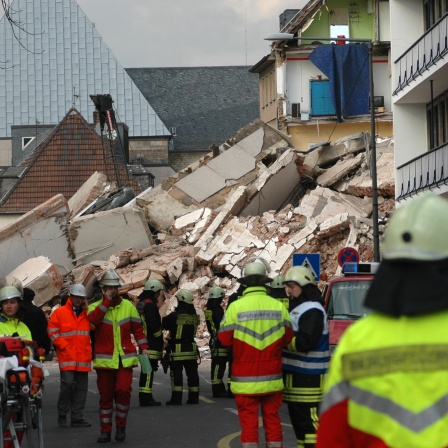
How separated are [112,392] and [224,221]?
24.0m

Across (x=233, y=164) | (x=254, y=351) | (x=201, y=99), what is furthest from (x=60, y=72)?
(x=254, y=351)

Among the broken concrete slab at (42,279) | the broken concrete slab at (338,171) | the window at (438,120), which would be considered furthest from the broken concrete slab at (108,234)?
the window at (438,120)

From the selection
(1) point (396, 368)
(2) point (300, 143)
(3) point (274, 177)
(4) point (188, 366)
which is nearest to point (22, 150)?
(2) point (300, 143)

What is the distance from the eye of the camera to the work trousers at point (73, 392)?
14.5m

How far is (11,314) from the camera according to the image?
11.5 meters

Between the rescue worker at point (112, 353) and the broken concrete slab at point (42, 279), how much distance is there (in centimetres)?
2073

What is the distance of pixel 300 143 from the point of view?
5966 centimetres

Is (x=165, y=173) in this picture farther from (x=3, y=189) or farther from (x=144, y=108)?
(x=3, y=189)

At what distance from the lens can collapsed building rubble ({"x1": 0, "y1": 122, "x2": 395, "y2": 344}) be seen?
112 feet

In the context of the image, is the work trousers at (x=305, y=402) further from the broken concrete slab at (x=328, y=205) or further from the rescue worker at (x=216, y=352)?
the broken concrete slab at (x=328, y=205)

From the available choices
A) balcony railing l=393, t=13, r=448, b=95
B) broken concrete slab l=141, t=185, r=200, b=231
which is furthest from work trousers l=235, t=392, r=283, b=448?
broken concrete slab l=141, t=185, r=200, b=231

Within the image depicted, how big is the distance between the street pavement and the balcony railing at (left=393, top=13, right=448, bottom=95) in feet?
38.5

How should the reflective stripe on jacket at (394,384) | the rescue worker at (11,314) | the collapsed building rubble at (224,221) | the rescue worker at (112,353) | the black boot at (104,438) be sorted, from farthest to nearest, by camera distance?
1. the collapsed building rubble at (224,221)
2. the black boot at (104,438)
3. the rescue worker at (112,353)
4. the rescue worker at (11,314)
5. the reflective stripe on jacket at (394,384)

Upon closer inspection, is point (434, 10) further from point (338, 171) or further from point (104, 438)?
point (104, 438)
